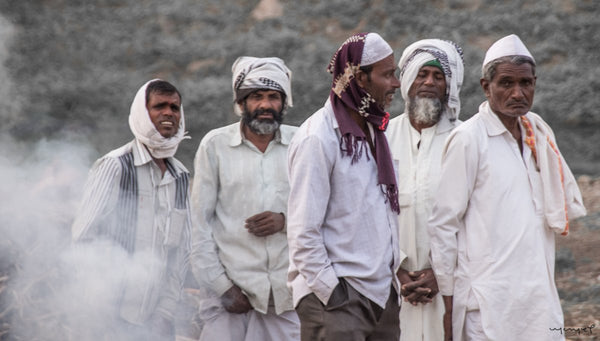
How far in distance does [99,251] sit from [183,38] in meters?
5.05

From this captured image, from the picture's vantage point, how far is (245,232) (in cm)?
535

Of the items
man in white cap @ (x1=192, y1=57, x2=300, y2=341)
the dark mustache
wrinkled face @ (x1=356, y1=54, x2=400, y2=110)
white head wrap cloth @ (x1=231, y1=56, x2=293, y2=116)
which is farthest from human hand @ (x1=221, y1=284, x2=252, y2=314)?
wrinkled face @ (x1=356, y1=54, x2=400, y2=110)

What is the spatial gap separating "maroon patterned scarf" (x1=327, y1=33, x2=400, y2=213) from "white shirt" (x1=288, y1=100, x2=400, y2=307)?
0.17 feet

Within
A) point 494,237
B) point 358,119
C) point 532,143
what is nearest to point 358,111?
point 358,119

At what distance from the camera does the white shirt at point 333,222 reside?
3869 mm

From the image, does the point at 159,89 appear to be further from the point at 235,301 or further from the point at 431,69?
the point at 431,69

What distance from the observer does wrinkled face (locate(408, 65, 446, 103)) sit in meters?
5.58

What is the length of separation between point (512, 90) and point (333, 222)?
4.33ft

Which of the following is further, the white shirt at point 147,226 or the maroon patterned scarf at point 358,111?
the white shirt at point 147,226

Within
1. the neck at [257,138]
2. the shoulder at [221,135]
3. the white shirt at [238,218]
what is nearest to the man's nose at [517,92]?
the white shirt at [238,218]

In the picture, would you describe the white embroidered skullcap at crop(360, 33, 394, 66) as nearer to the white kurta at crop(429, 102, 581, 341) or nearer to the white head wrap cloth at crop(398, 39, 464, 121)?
the white kurta at crop(429, 102, 581, 341)

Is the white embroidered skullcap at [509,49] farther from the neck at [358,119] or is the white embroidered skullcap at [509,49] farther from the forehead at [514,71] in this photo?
the neck at [358,119]

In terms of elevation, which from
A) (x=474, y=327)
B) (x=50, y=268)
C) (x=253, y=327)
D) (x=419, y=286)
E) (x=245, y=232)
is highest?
(x=245, y=232)

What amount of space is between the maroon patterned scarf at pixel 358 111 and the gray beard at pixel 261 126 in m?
1.41
